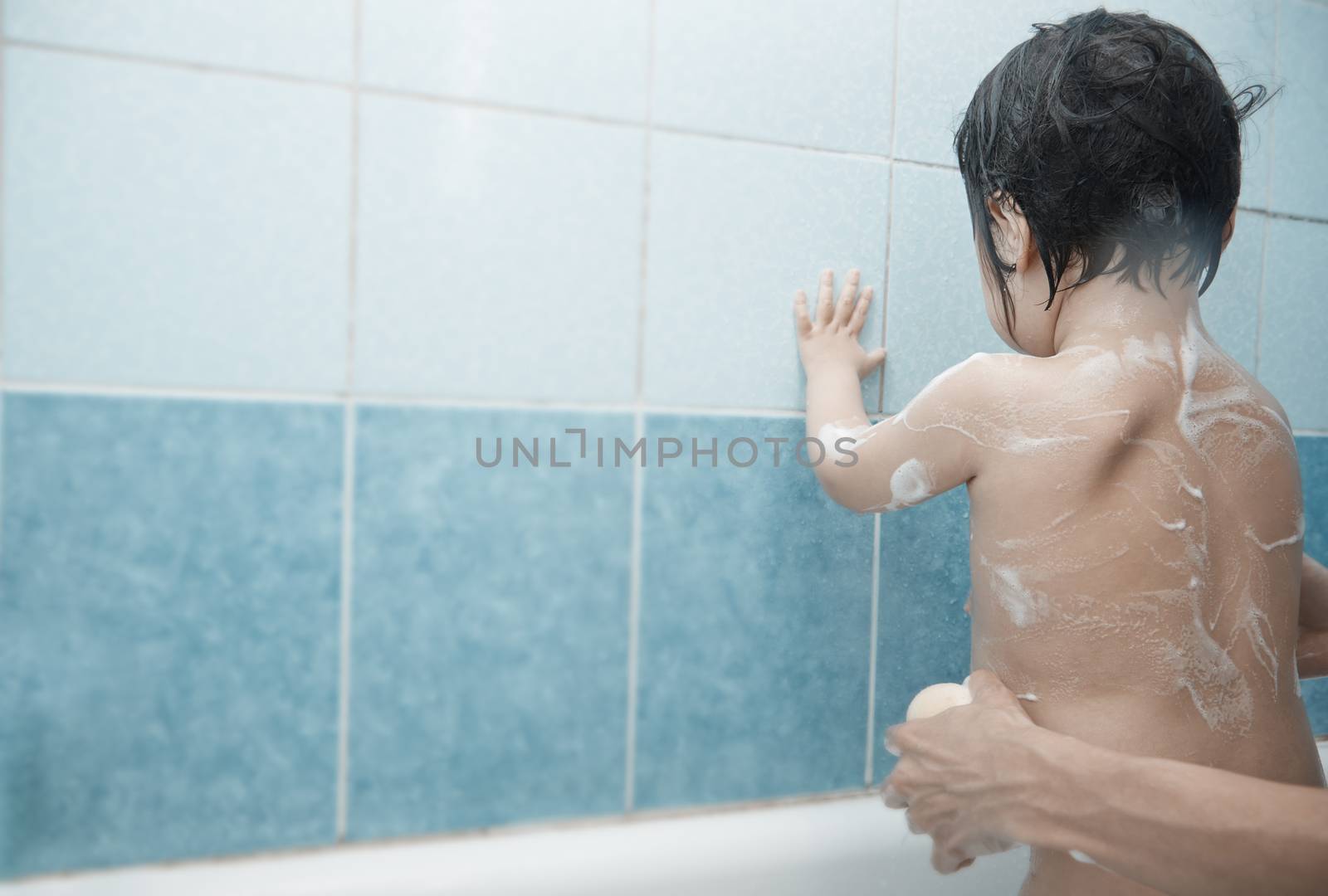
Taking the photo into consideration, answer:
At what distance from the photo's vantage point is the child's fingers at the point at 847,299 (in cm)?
96

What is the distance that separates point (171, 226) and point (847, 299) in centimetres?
66

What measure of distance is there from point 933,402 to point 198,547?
668mm

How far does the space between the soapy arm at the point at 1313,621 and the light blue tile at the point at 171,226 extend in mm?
969

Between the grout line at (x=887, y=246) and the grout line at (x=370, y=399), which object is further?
the grout line at (x=887, y=246)

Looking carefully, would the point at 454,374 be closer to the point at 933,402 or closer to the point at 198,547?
the point at 198,547

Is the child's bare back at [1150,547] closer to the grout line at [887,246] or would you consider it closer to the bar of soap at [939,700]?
the bar of soap at [939,700]

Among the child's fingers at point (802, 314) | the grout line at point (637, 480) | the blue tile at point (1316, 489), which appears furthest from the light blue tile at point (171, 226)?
the blue tile at point (1316, 489)

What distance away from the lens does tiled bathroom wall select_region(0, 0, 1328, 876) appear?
30.5 inches

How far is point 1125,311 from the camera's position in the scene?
2.28 feet

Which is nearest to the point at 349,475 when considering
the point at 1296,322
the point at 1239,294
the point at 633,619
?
the point at 633,619

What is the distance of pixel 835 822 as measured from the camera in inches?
38.5

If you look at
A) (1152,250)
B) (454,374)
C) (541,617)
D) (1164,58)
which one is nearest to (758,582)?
(541,617)

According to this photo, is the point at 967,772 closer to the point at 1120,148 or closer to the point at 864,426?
the point at 864,426

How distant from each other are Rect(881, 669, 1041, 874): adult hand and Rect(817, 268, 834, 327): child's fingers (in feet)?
1.34
